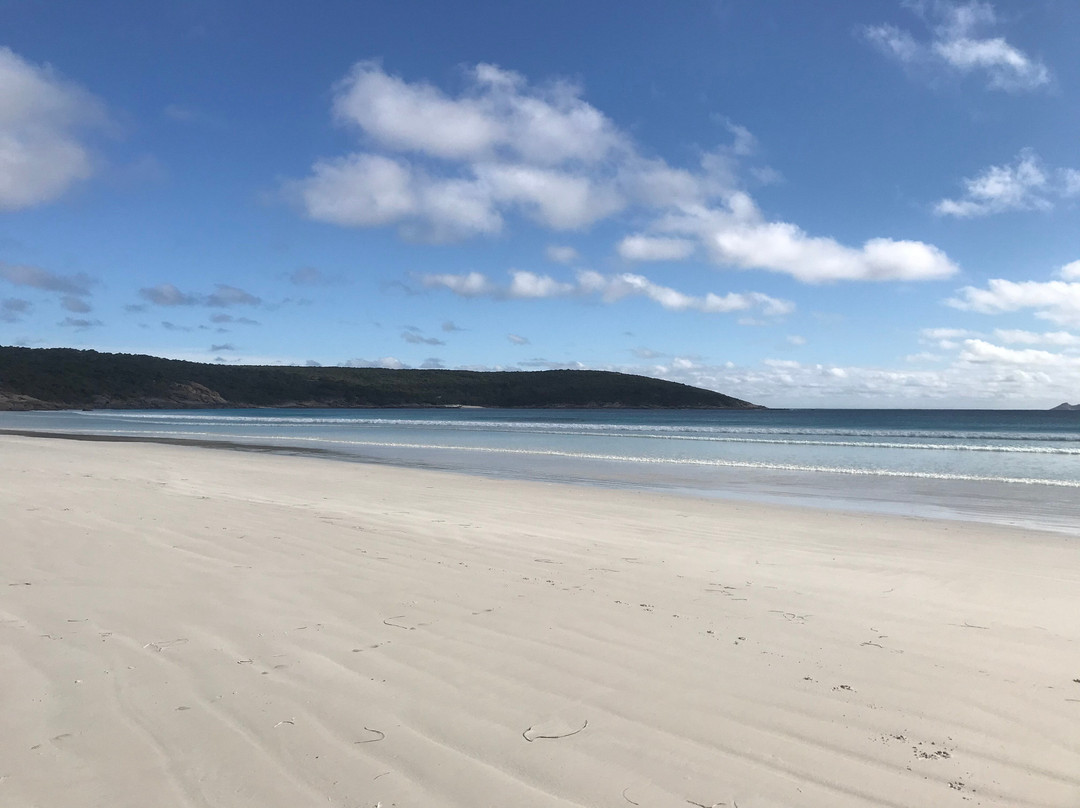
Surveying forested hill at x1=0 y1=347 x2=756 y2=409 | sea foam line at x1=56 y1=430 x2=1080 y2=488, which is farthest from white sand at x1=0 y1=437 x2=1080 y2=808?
forested hill at x1=0 y1=347 x2=756 y2=409

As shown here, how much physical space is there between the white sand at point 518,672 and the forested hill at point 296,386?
4583 inches

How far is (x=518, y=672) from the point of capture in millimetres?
3807

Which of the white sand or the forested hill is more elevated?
the forested hill

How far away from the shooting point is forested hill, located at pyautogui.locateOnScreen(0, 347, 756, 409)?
112m

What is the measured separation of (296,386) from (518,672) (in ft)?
506

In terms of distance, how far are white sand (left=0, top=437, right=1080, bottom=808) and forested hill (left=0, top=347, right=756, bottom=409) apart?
382 ft

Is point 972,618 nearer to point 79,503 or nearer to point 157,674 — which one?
point 157,674

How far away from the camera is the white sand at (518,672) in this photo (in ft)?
9.02

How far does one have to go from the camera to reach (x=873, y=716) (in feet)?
11.0

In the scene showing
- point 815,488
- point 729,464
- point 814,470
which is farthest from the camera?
point 729,464

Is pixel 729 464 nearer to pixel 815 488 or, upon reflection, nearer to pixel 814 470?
pixel 814 470

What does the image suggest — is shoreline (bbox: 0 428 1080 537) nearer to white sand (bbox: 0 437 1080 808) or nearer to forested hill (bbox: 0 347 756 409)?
white sand (bbox: 0 437 1080 808)

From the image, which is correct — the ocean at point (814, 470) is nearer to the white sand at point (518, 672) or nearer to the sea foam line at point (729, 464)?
the sea foam line at point (729, 464)

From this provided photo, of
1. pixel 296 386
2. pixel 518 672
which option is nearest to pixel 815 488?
pixel 518 672
